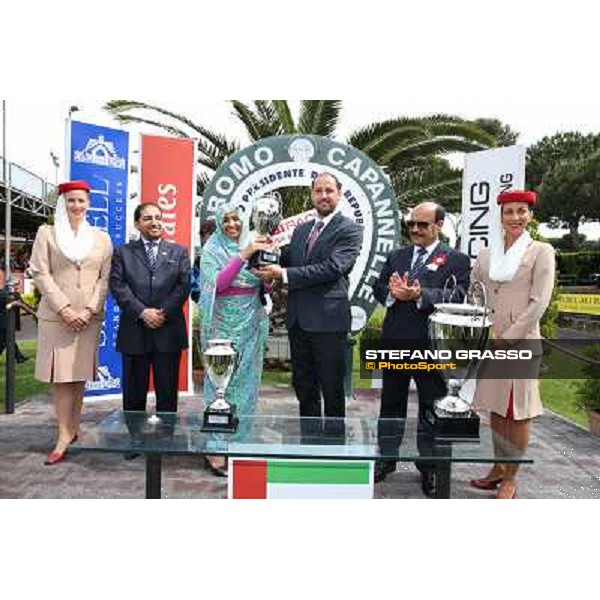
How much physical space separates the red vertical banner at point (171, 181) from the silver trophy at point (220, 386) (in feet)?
5.46

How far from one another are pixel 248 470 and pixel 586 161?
2128 millimetres

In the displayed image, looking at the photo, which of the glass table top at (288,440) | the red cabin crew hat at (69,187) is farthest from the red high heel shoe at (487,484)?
the red cabin crew hat at (69,187)

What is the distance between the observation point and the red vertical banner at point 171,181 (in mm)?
4207

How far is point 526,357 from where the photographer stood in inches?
117

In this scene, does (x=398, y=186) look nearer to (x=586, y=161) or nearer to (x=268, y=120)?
(x=268, y=120)

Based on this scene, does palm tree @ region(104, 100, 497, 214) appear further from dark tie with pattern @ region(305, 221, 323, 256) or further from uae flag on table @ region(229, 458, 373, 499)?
uae flag on table @ region(229, 458, 373, 499)

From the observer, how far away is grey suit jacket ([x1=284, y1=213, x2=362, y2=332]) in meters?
2.96

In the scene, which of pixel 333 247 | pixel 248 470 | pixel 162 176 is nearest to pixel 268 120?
pixel 162 176

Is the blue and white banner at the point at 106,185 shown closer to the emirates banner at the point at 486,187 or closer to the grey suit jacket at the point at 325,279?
the grey suit jacket at the point at 325,279

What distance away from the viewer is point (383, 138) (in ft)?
14.5

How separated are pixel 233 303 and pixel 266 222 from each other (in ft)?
1.43

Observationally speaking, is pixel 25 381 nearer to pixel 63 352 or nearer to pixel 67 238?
pixel 63 352

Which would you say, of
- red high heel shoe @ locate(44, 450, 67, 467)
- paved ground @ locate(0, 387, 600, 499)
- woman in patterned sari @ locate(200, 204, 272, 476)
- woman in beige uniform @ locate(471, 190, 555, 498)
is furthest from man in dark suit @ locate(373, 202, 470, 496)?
red high heel shoe @ locate(44, 450, 67, 467)

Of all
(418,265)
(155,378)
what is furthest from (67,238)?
(418,265)
